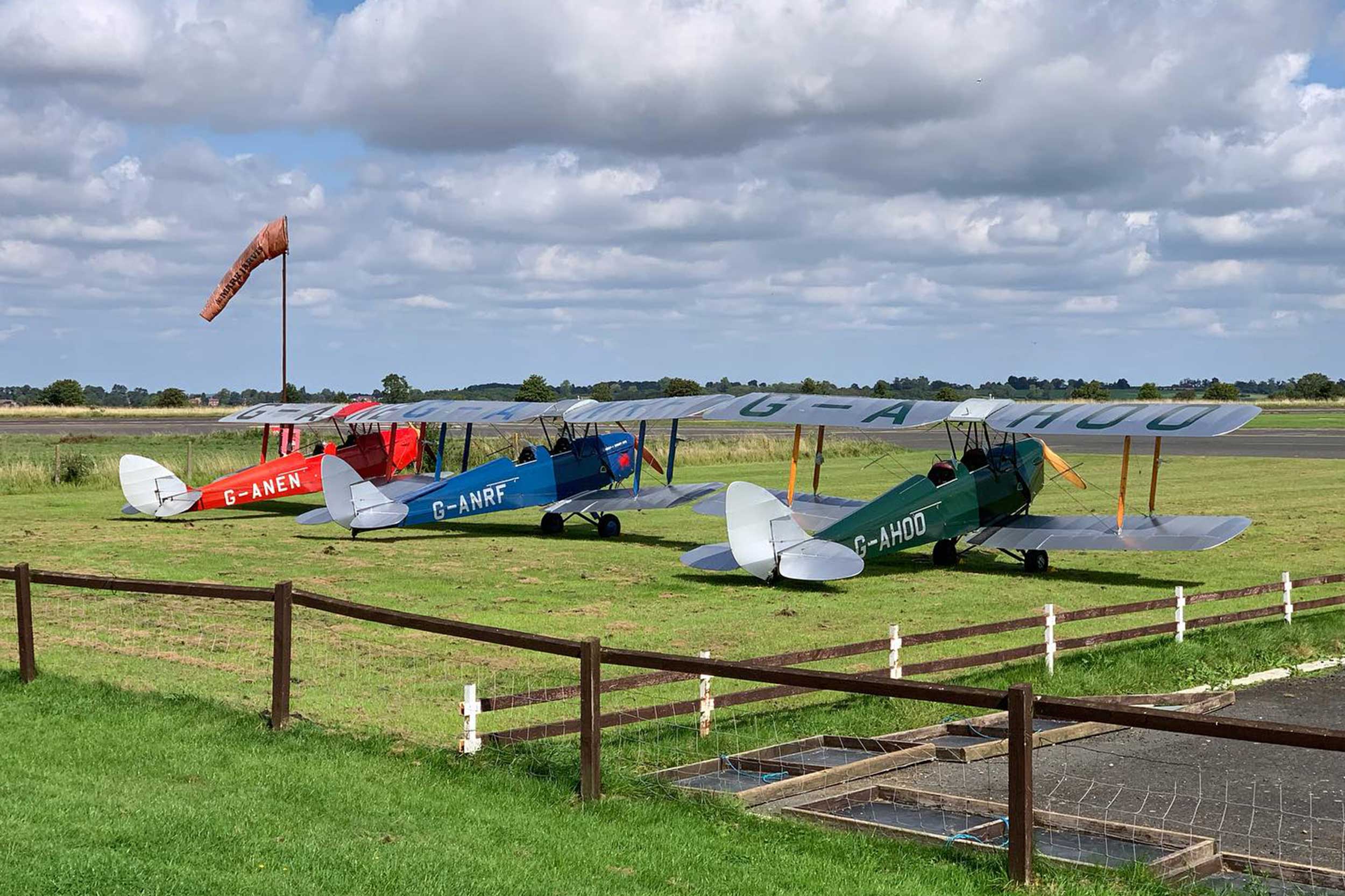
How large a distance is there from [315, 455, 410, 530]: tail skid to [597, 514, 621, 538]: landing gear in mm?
3595

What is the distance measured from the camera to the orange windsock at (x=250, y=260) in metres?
34.4

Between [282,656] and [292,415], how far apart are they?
23073 millimetres

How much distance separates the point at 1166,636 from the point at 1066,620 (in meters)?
2.36

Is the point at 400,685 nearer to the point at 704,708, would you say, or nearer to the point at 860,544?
the point at 704,708

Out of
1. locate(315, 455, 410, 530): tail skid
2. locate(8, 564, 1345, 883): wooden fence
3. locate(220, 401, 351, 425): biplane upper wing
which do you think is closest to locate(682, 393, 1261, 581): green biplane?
locate(315, 455, 410, 530): tail skid

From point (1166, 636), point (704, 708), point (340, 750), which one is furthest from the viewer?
point (1166, 636)

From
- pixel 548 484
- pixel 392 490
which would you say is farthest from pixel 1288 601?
pixel 392 490

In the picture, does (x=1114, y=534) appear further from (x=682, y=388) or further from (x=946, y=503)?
(x=682, y=388)

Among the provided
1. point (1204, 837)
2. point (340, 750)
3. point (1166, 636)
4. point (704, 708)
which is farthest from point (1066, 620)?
point (340, 750)

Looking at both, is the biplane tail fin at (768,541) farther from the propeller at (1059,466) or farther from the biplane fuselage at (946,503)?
the propeller at (1059,466)

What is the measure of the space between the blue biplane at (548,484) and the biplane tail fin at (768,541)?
19.3ft

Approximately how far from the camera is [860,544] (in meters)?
18.6

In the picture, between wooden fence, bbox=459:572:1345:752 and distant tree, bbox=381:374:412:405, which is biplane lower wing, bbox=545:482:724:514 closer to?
wooden fence, bbox=459:572:1345:752

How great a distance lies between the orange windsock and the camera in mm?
34375
